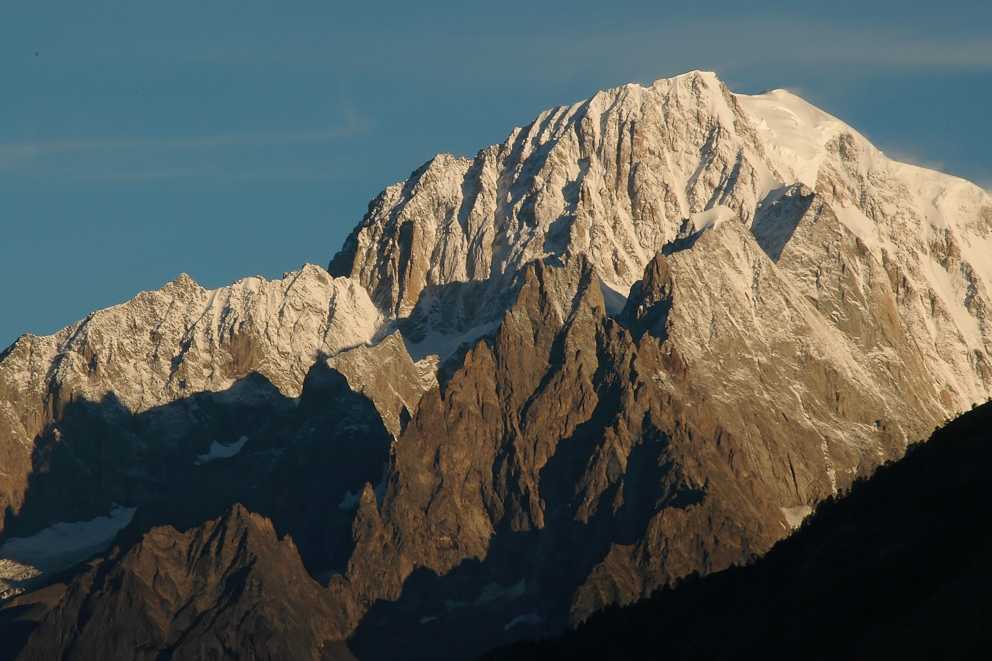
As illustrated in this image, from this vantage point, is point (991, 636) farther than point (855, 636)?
No

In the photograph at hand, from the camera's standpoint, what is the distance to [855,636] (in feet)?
654

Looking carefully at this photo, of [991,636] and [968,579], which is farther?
[968,579]

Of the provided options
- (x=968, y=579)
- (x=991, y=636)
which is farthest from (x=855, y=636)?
(x=991, y=636)

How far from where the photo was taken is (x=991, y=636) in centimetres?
17650

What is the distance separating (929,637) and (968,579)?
10.9m

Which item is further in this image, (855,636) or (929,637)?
(855,636)

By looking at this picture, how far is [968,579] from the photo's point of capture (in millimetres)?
192250

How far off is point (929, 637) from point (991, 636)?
612 centimetres

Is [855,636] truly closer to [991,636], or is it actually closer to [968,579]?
[968,579]

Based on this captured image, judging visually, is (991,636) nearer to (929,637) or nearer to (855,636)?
(929,637)

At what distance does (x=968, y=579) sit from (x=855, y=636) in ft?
31.3

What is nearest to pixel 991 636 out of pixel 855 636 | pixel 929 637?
pixel 929 637

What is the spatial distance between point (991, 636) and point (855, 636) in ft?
76.3
